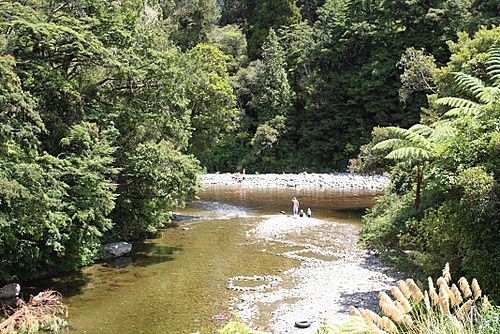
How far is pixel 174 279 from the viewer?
15.5 meters

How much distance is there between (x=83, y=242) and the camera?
15156mm

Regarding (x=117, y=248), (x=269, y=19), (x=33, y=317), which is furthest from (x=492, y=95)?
(x=269, y=19)

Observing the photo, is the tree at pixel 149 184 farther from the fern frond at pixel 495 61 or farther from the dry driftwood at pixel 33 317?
the fern frond at pixel 495 61

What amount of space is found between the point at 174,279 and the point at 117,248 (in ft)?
12.9

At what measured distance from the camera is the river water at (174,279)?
39.7 ft

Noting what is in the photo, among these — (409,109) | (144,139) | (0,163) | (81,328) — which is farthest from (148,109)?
(409,109)

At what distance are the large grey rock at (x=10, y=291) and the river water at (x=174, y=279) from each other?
3.11ft

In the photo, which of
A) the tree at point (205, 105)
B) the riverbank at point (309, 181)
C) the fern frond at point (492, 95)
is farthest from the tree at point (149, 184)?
the riverbank at point (309, 181)

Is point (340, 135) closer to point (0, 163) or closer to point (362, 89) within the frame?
point (362, 89)

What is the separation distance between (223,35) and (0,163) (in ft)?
169

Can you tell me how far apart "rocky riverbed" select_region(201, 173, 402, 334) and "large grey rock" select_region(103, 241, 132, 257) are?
5.46 meters

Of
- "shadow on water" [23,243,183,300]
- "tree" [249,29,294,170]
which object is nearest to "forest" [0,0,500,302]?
"shadow on water" [23,243,183,300]

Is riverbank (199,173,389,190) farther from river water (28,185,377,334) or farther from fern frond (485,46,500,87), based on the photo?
fern frond (485,46,500,87)

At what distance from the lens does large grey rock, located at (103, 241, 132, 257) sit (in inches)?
715
